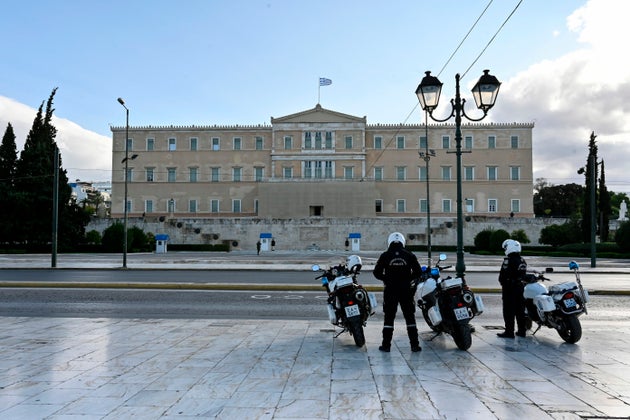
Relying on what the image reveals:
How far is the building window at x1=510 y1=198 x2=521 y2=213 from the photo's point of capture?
69.4 metres

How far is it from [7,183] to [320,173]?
36.9 meters

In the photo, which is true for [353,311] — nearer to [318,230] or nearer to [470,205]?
[318,230]

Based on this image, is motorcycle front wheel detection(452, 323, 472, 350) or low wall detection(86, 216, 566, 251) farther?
low wall detection(86, 216, 566, 251)

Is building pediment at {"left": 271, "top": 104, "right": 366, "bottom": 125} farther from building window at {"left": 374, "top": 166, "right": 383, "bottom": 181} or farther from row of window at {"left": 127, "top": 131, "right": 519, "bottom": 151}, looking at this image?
building window at {"left": 374, "top": 166, "right": 383, "bottom": 181}

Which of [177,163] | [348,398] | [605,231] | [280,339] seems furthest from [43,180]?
[605,231]

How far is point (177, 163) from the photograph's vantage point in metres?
71.6

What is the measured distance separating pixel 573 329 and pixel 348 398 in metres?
4.43

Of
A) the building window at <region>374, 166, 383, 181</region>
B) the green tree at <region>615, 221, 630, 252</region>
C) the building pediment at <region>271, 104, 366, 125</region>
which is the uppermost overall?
the building pediment at <region>271, 104, 366, 125</region>

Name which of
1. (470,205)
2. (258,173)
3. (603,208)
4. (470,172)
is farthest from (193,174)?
(603,208)

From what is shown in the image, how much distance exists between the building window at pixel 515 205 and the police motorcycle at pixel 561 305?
215ft

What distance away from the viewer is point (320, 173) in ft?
230

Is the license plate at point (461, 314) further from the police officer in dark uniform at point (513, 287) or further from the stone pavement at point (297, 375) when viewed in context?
the police officer in dark uniform at point (513, 287)

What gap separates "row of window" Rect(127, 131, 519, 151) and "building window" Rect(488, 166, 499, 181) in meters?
2.85

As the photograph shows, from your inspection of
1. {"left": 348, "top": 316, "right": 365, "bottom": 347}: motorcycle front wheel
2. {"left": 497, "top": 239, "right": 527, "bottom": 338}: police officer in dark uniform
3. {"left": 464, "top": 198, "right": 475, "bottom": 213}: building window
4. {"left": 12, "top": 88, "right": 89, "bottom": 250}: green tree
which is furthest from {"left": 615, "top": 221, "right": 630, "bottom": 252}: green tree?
{"left": 12, "top": 88, "right": 89, "bottom": 250}: green tree
